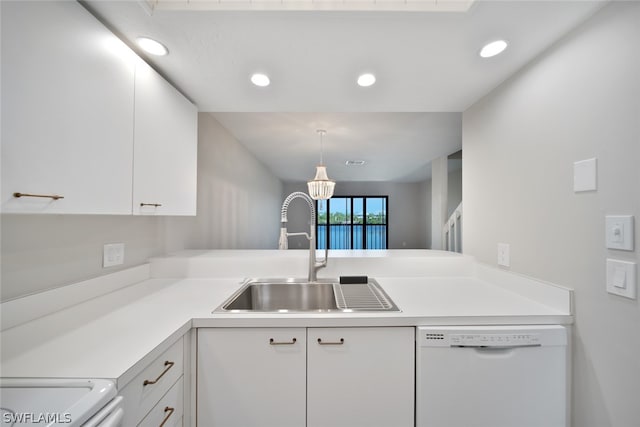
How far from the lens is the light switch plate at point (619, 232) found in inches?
32.2

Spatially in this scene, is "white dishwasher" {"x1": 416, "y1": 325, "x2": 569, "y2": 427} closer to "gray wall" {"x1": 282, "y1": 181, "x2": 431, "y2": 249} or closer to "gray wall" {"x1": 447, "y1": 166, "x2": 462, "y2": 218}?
"gray wall" {"x1": 447, "y1": 166, "x2": 462, "y2": 218}

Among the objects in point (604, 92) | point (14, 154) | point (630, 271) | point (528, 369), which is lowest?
point (528, 369)

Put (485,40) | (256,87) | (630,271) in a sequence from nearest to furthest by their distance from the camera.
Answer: (630,271) < (485,40) < (256,87)

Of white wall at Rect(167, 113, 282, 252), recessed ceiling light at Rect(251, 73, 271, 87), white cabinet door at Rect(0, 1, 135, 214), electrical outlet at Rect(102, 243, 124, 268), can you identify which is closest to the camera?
white cabinet door at Rect(0, 1, 135, 214)

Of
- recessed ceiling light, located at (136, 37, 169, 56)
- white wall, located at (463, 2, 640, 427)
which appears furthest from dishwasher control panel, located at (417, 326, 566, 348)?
recessed ceiling light, located at (136, 37, 169, 56)

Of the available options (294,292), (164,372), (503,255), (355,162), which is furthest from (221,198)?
(355,162)

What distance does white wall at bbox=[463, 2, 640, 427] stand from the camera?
33.0 inches

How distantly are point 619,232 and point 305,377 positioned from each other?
49.1 inches

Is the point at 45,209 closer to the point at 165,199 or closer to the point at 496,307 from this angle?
the point at 165,199

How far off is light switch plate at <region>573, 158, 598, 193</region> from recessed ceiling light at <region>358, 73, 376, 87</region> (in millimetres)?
977

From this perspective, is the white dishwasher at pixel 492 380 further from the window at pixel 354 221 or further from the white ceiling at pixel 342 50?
the window at pixel 354 221

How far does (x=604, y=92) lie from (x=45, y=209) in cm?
186

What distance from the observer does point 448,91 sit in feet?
4.87

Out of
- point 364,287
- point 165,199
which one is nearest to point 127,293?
point 165,199
